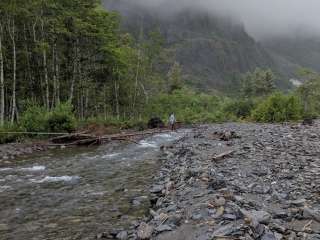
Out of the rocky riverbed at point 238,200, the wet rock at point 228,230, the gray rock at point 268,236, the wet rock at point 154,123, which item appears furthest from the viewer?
the wet rock at point 154,123

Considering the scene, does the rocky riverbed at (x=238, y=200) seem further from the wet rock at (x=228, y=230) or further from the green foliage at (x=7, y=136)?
the green foliage at (x=7, y=136)

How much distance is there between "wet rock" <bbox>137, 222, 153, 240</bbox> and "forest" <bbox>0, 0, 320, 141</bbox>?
789 inches

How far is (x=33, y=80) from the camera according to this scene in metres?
40.5

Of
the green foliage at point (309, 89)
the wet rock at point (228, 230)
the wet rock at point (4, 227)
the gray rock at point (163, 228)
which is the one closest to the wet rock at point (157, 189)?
the gray rock at point (163, 228)

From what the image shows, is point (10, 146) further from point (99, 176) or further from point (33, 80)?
point (33, 80)

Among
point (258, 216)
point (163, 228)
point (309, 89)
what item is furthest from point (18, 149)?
point (309, 89)

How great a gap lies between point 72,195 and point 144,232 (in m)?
4.74

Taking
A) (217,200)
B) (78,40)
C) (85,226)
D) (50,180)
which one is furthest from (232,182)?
(78,40)

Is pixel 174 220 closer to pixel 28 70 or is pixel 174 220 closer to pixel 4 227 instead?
pixel 4 227

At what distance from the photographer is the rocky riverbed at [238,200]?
6706 mm

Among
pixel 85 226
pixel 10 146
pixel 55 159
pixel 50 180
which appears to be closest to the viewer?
pixel 85 226

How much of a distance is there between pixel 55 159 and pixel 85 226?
35.7 ft

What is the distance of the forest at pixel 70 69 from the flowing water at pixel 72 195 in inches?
423

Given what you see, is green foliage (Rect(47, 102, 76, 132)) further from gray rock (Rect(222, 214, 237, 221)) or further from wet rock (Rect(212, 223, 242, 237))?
wet rock (Rect(212, 223, 242, 237))
